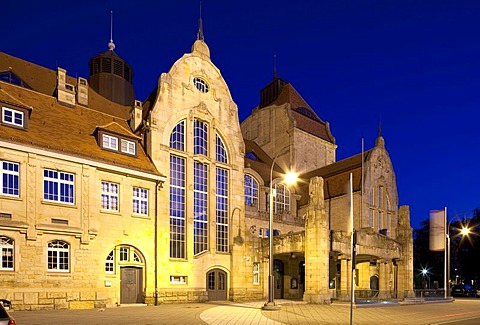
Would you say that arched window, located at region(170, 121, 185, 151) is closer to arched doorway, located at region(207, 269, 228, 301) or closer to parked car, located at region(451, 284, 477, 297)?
arched doorway, located at region(207, 269, 228, 301)

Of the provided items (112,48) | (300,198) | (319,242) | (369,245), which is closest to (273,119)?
(300,198)

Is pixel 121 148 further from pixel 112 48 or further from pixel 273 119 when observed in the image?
pixel 273 119

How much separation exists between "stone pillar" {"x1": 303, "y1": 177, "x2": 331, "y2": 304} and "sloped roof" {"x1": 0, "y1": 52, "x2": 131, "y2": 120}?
664 inches

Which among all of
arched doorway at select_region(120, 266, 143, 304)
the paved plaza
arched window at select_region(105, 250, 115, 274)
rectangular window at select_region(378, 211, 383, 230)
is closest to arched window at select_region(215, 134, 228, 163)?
arched doorway at select_region(120, 266, 143, 304)

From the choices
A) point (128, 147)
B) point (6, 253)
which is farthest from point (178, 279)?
point (6, 253)

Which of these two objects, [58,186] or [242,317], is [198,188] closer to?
[58,186]

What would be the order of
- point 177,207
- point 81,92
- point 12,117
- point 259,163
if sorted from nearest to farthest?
1. point 12,117
2. point 81,92
3. point 177,207
4. point 259,163

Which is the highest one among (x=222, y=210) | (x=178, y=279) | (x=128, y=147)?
(x=128, y=147)

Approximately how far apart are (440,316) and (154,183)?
62.2 ft

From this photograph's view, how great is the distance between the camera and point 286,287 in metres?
42.9

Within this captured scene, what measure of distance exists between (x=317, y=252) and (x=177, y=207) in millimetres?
10268

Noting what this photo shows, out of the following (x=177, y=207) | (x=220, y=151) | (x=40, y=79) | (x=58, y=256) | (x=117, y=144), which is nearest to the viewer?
(x=58, y=256)

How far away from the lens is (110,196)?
30500mm

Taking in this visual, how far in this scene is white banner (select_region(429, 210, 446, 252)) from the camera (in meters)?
39.2
